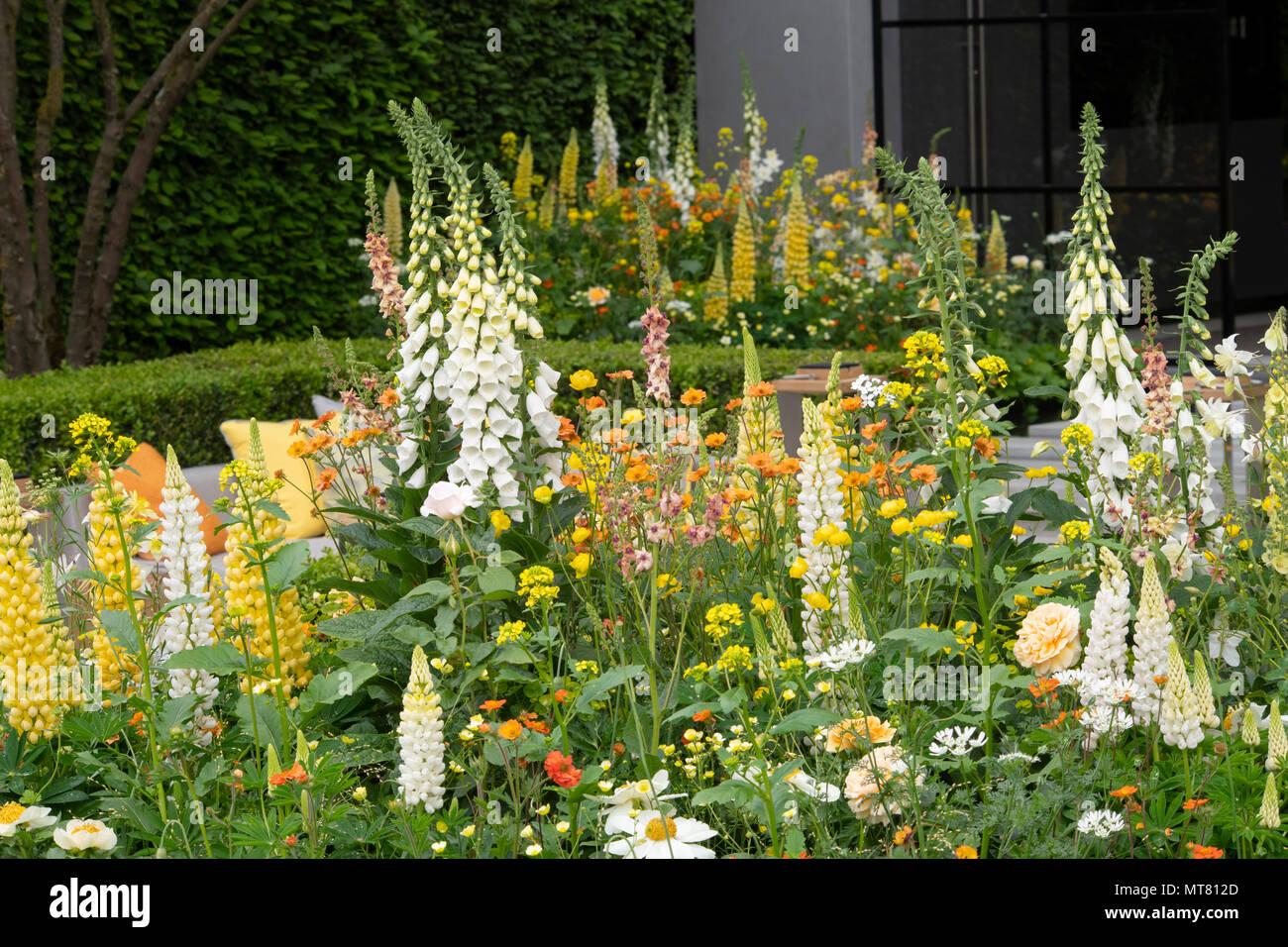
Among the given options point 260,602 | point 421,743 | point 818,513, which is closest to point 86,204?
point 260,602

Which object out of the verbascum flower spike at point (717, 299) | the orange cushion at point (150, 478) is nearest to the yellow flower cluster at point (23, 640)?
the orange cushion at point (150, 478)

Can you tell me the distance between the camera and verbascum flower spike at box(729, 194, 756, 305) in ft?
24.9

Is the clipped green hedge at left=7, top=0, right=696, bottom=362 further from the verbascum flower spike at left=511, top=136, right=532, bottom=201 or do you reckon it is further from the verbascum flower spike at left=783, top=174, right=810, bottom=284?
the verbascum flower spike at left=783, top=174, right=810, bottom=284

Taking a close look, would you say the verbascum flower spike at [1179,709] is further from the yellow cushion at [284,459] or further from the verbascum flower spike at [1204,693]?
the yellow cushion at [284,459]

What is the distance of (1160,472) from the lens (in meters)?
2.38

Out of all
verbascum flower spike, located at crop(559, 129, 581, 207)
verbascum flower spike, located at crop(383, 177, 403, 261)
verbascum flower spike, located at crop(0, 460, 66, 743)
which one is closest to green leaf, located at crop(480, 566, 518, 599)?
verbascum flower spike, located at crop(0, 460, 66, 743)

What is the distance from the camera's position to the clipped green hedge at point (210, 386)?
544cm

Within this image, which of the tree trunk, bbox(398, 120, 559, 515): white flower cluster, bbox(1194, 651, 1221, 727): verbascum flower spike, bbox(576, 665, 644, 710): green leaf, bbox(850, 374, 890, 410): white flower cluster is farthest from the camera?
the tree trunk

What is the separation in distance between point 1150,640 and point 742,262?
5.87 m

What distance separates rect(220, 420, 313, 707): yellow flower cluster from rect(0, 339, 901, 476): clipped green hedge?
10.9ft

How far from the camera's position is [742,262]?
7.64 meters

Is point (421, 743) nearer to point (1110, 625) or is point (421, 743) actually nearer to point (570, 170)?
point (1110, 625)

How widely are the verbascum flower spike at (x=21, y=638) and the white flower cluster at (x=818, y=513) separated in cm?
125
